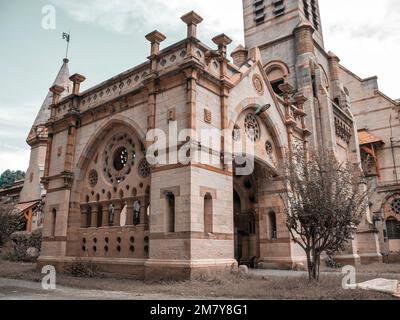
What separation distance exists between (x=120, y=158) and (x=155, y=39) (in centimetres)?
618

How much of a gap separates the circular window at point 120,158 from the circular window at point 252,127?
626cm

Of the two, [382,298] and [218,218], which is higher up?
[218,218]

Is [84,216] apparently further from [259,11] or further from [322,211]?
[259,11]

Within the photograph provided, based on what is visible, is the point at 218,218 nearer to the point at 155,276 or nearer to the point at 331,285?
the point at 155,276

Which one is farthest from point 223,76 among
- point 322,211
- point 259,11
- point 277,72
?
point 259,11

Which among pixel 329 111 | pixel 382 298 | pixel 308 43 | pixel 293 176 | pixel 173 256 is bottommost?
pixel 382 298

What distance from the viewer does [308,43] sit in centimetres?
2642

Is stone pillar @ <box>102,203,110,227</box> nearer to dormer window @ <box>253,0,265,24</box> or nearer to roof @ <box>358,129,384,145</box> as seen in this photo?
dormer window @ <box>253,0,265,24</box>

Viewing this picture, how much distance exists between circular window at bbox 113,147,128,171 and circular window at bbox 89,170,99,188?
136 centimetres

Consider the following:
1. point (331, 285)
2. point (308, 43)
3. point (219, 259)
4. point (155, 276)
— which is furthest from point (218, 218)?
point (308, 43)

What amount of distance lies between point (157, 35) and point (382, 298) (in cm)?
1298

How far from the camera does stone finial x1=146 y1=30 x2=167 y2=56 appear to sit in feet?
51.0

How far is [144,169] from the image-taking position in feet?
53.0

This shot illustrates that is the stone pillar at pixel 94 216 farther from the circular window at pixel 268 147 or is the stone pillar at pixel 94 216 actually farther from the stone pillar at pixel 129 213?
the circular window at pixel 268 147
